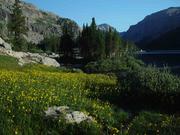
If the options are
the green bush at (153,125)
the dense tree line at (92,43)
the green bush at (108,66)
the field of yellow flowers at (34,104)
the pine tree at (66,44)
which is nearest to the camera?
the field of yellow flowers at (34,104)

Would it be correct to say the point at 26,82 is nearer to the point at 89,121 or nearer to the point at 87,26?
the point at 89,121

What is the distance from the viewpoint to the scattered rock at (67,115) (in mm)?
17047

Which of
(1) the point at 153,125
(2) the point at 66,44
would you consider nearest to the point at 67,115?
(1) the point at 153,125

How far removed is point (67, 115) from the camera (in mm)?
17281

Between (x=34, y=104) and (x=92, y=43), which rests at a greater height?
(x=92, y=43)

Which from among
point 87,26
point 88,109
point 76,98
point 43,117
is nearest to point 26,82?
point 76,98

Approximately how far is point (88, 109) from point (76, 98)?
188cm

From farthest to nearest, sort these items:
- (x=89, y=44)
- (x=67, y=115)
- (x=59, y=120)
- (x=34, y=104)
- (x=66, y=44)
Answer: (x=66, y=44), (x=89, y=44), (x=34, y=104), (x=67, y=115), (x=59, y=120)

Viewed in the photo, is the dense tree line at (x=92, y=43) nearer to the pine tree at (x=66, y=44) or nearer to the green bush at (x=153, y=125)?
the pine tree at (x=66, y=44)

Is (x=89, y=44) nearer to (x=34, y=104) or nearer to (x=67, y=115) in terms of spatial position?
(x=34, y=104)

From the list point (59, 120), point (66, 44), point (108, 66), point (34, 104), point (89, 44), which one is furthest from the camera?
point (66, 44)

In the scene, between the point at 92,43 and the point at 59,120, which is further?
the point at 92,43

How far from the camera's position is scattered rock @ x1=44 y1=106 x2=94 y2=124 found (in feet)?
55.9

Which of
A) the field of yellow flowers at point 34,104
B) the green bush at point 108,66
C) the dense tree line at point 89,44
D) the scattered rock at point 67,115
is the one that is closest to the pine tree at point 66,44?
the dense tree line at point 89,44
